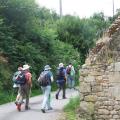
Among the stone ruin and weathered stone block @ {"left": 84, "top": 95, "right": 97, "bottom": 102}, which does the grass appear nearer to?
the stone ruin

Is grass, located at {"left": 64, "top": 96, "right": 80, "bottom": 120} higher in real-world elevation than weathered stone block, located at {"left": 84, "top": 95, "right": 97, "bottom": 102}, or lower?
lower

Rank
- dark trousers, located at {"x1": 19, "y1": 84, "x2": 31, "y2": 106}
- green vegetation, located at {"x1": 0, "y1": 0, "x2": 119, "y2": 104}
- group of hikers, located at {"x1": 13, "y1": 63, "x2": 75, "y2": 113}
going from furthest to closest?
1. green vegetation, located at {"x1": 0, "y1": 0, "x2": 119, "y2": 104}
2. dark trousers, located at {"x1": 19, "y1": 84, "x2": 31, "y2": 106}
3. group of hikers, located at {"x1": 13, "y1": 63, "x2": 75, "y2": 113}

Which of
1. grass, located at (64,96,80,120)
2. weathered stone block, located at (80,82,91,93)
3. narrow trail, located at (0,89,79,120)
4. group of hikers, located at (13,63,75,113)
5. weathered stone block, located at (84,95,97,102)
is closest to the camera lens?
weathered stone block, located at (84,95,97,102)

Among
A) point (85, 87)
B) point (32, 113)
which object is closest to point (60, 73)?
point (32, 113)

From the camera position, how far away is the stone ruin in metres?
15.7

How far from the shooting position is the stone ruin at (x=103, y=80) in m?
15.7

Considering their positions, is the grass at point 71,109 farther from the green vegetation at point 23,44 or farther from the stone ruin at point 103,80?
the green vegetation at point 23,44

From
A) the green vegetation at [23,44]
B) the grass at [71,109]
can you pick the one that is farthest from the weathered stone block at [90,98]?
the green vegetation at [23,44]

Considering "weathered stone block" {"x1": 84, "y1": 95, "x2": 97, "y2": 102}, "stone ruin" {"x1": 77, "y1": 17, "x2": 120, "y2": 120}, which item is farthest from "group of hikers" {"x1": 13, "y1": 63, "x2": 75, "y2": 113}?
"weathered stone block" {"x1": 84, "y1": 95, "x2": 97, "y2": 102}

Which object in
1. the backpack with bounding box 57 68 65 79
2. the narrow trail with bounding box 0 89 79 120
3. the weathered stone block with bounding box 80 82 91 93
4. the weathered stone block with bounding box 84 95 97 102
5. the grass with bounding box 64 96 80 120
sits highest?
the backpack with bounding box 57 68 65 79

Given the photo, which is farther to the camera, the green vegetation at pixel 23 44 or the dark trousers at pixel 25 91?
the green vegetation at pixel 23 44

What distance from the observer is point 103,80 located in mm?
15844

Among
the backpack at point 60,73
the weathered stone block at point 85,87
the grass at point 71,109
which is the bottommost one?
the grass at point 71,109

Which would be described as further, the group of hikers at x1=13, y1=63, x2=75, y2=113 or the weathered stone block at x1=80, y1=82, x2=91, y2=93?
the group of hikers at x1=13, y1=63, x2=75, y2=113
